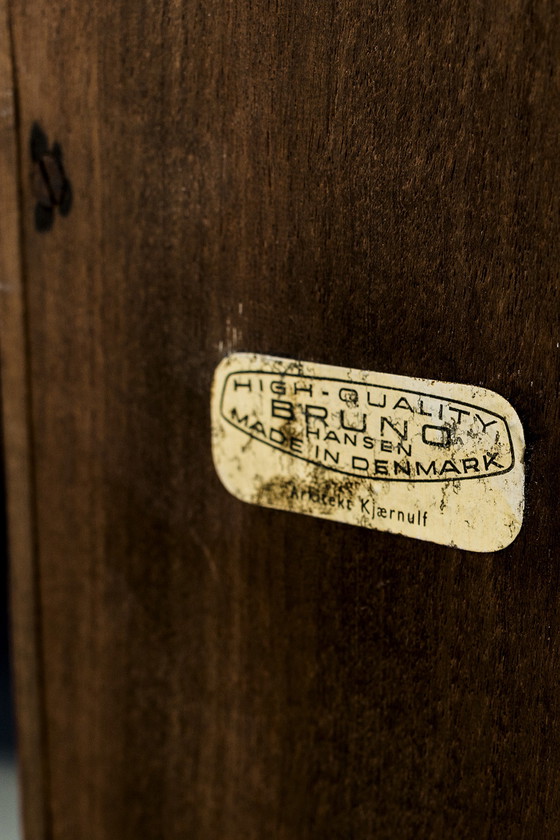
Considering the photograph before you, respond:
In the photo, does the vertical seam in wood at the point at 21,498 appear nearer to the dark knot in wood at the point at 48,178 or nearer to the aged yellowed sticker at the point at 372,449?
the dark knot in wood at the point at 48,178

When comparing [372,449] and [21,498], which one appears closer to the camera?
[372,449]

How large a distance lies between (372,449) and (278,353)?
81mm

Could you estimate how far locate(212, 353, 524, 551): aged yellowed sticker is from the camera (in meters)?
0.41

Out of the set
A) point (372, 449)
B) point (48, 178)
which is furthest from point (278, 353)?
point (48, 178)

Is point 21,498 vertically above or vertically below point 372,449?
below

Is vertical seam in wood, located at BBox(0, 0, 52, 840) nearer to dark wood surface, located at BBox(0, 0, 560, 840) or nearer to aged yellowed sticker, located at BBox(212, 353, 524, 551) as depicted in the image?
dark wood surface, located at BBox(0, 0, 560, 840)

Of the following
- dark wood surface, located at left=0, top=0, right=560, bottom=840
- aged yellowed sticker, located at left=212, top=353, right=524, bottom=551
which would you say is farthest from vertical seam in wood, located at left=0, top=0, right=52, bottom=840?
aged yellowed sticker, located at left=212, top=353, right=524, bottom=551

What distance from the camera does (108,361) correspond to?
551mm

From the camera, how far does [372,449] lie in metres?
0.44

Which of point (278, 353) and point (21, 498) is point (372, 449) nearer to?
point (278, 353)

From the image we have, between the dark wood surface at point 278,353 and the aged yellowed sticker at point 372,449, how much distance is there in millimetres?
11

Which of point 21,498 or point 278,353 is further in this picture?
point 21,498

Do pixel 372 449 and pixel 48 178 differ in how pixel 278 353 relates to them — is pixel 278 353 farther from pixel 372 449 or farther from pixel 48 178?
pixel 48 178

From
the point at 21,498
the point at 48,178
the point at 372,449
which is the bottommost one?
the point at 21,498
